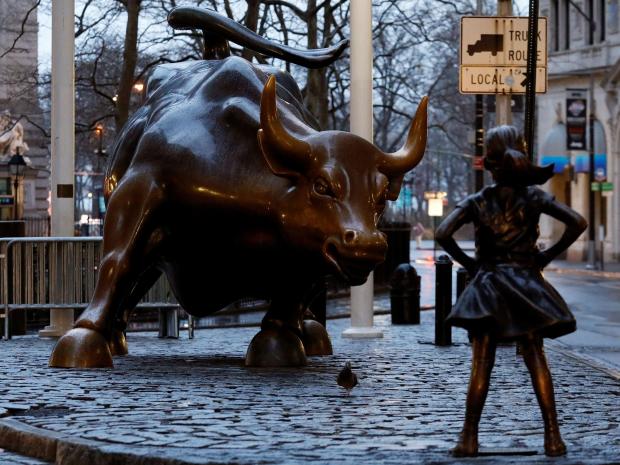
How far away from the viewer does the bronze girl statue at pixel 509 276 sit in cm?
761

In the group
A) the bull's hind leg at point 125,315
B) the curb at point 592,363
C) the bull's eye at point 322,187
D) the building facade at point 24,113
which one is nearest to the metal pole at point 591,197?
the building facade at point 24,113

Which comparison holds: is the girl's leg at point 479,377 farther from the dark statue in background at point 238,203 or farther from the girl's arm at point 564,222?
the dark statue in background at point 238,203

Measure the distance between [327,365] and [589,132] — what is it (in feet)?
139

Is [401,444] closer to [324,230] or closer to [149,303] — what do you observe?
[324,230]

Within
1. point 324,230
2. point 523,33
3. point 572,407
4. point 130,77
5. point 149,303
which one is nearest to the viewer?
point 572,407

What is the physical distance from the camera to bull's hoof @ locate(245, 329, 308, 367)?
13.0 meters

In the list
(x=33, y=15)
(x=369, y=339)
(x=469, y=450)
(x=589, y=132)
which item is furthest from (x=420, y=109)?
(x=33, y=15)

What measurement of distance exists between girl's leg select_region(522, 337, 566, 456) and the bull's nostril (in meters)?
3.40

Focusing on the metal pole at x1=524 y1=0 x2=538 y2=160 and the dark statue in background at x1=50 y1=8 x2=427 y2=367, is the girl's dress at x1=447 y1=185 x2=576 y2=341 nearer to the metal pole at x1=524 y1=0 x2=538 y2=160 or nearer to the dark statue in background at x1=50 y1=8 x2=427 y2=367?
the dark statue in background at x1=50 y1=8 x2=427 y2=367

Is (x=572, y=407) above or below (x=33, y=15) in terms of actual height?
below

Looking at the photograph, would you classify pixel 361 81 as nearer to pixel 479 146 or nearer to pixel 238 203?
pixel 238 203

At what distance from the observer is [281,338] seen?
13.1 m

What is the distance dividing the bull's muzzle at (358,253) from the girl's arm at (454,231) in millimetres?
2873

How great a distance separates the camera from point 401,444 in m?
8.01
